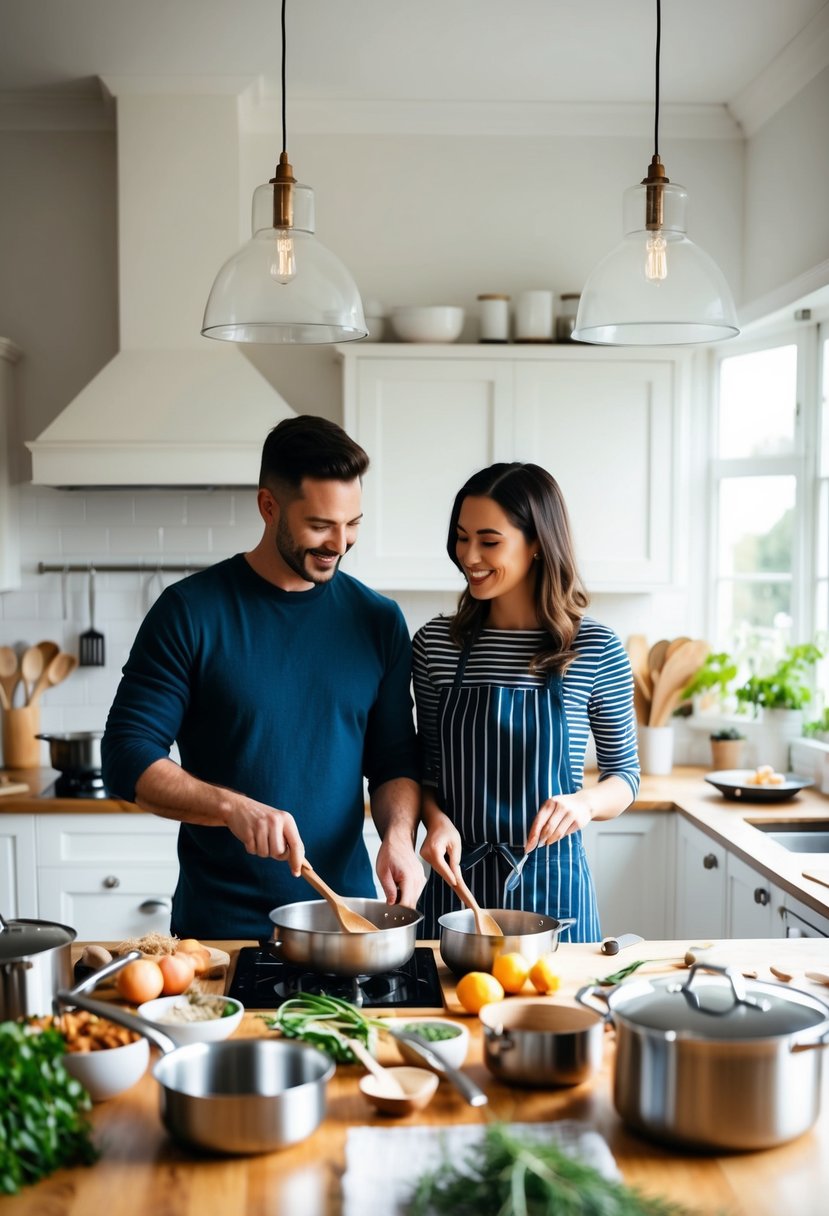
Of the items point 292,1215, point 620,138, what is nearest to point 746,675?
point 620,138

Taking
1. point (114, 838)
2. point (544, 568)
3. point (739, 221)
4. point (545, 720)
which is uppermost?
point (739, 221)

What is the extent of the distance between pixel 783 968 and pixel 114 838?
8.13 feet

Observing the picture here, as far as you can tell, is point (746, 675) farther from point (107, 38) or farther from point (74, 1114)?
point (74, 1114)

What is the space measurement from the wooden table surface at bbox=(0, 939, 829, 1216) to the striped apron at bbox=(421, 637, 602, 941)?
32.5 inches

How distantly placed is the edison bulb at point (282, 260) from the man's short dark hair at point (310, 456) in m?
0.33

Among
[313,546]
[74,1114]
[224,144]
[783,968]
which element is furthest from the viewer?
[224,144]

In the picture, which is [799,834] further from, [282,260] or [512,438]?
[282,260]

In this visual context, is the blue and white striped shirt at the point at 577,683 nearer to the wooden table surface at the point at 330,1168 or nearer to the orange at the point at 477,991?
the orange at the point at 477,991

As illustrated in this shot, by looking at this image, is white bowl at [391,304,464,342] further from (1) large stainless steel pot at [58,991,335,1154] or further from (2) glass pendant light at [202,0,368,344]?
(1) large stainless steel pot at [58,991,335,1154]

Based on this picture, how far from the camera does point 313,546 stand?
7.55ft

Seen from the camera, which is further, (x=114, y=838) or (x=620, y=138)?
(x=620, y=138)

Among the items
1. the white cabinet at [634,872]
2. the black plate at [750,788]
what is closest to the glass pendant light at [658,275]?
the black plate at [750,788]

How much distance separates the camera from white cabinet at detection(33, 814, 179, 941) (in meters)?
3.84

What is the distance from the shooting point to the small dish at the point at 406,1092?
1412 mm
